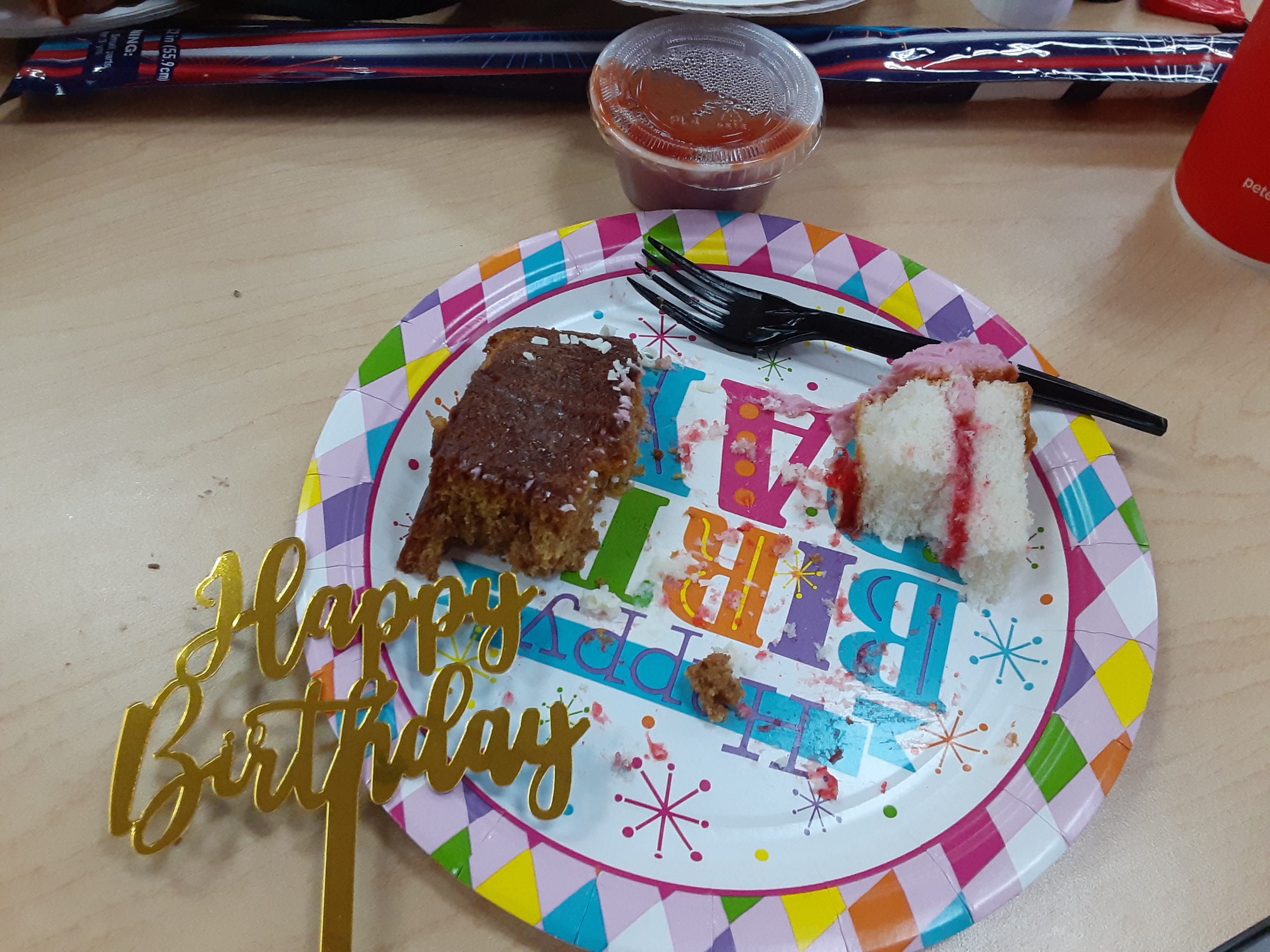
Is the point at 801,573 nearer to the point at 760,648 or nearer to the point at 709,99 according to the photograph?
the point at 760,648

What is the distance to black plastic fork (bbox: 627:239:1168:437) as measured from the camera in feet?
4.27

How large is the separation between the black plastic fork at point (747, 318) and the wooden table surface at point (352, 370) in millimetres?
246

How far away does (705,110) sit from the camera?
1.37 meters

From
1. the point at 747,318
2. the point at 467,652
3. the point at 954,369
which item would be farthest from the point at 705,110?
the point at 467,652

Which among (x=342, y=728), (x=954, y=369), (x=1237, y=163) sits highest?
(x=1237, y=163)

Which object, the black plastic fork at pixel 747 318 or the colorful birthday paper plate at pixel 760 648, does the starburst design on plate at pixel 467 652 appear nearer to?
the colorful birthday paper plate at pixel 760 648

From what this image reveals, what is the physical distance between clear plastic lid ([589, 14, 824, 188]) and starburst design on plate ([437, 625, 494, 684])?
793 mm

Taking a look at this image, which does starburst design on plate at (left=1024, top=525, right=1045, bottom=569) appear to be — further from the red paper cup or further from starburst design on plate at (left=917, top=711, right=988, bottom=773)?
the red paper cup

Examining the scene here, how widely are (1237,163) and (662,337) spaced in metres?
0.96

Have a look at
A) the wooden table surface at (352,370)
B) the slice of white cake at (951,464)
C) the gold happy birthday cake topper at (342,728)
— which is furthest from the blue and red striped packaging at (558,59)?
the gold happy birthday cake topper at (342,728)

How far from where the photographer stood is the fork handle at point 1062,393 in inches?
48.2

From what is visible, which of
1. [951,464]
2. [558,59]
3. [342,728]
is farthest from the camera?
[558,59]

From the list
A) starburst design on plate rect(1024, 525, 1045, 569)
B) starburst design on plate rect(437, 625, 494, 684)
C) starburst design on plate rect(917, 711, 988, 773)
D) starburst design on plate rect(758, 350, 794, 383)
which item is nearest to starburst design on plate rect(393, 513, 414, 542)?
starburst design on plate rect(437, 625, 494, 684)

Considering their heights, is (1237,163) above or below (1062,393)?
above
